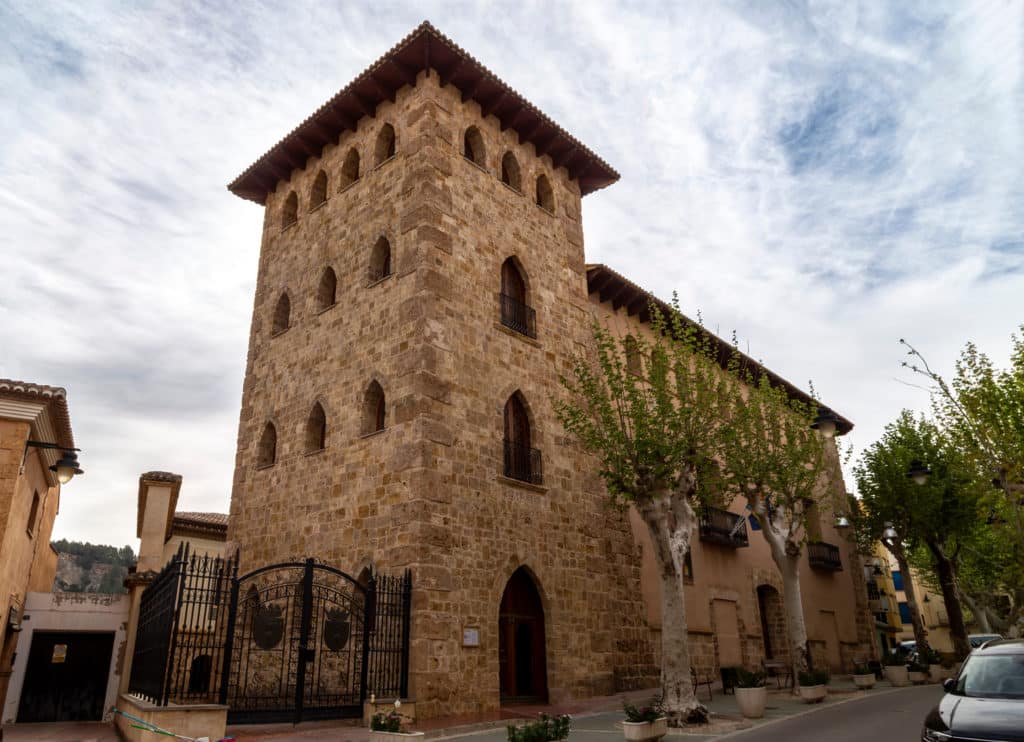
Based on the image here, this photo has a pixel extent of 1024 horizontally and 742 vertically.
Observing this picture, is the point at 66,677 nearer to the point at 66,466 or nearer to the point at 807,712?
the point at 66,466

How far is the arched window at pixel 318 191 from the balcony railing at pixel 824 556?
20.2 metres

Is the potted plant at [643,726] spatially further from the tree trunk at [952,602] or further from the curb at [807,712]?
the tree trunk at [952,602]

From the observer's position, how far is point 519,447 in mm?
15695

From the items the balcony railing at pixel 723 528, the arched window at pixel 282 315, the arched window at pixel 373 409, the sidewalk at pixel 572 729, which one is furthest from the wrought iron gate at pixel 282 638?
the balcony railing at pixel 723 528

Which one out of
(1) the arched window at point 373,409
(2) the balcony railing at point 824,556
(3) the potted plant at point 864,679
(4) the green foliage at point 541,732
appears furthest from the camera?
(2) the balcony railing at point 824,556

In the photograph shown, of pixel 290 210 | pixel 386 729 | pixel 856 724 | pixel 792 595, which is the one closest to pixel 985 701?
pixel 856 724

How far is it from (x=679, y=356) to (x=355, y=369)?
6.81 metres

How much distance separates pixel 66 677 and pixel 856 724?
18.4m

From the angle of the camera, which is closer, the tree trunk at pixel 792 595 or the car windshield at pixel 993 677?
the car windshield at pixel 993 677

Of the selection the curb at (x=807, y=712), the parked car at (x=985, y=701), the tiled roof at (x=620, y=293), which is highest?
the tiled roof at (x=620, y=293)

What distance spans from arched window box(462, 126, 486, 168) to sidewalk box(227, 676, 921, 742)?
469 inches

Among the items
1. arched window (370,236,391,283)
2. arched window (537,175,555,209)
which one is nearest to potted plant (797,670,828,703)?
arched window (537,175,555,209)

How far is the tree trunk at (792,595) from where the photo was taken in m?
17.0

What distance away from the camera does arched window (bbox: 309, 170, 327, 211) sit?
19516 millimetres
